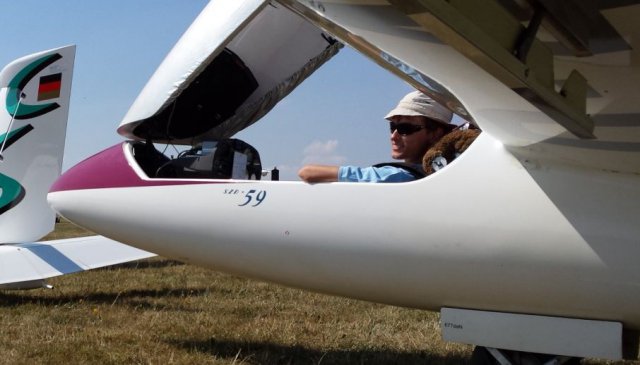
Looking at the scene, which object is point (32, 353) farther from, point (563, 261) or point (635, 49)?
point (635, 49)

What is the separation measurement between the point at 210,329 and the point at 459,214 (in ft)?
11.4

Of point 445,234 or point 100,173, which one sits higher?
point 100,173

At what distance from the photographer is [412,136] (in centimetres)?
384

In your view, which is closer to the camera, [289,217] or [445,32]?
[445,32]

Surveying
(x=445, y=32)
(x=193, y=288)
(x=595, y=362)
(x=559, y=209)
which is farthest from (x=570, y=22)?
(x=193, y=288)

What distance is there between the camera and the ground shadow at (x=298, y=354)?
190 inches

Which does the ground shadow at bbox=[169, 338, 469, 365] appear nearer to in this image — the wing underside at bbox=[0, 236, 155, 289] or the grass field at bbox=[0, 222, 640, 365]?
the grass field at bbox=[0, 222, 640, 365]

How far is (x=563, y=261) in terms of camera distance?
9.54 ft

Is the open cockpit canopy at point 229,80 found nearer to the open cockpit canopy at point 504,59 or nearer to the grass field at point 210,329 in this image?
the open cockpit canopy at point 504,59

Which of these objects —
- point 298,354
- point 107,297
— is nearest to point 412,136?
point 298,354

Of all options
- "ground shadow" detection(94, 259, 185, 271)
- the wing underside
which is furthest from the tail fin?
"ground shadow" detection(94, 259, 185, 271)

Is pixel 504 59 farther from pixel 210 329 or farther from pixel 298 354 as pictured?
pixel 210 329

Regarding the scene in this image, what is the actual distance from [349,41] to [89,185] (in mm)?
A: 2210

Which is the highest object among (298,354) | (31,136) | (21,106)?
(21,106)
